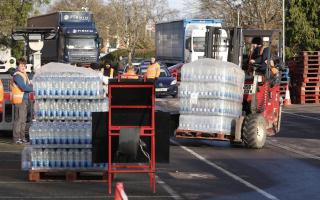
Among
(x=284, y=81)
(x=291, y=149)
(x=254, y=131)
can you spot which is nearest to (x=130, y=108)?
(x=254, y=131)

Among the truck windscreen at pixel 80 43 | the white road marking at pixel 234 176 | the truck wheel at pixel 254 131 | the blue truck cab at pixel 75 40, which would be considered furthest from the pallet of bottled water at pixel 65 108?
the truck windscreen at pixel 80 43

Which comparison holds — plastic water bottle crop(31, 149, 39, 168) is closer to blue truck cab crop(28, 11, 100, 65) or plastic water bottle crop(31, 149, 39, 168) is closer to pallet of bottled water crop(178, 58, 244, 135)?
pallet of bottled water crop(178, 58, 244, 135)

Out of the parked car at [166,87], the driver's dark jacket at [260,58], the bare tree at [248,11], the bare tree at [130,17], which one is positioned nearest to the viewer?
the driver's dark jacket at [260,58]

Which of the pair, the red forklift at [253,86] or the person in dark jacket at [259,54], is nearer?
the red forklift at [253,86]

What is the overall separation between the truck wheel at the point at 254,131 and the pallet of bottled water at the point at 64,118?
5808 millimetres

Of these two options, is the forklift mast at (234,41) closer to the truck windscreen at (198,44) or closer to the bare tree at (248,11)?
Answer: the truck windscreen at (198,44)

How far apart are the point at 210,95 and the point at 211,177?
4.29m

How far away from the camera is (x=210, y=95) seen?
59.5ft

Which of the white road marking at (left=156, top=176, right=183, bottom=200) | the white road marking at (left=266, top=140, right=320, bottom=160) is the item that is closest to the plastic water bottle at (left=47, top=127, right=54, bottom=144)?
the white road marking at (left=156, top=176, right=183, bottom=200)

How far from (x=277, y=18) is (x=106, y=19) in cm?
3175

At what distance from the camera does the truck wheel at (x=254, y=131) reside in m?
18.6

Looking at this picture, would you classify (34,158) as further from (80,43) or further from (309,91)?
(80,43)

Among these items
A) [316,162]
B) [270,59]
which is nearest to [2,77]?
[270,59]

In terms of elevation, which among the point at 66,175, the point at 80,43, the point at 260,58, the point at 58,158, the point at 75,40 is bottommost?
the point at 66,175
